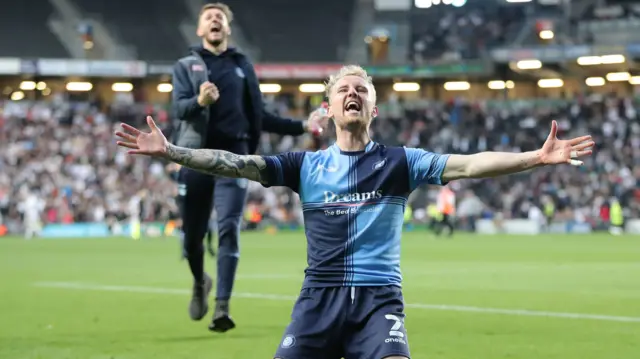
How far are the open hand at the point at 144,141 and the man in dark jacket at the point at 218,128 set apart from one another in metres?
3.56

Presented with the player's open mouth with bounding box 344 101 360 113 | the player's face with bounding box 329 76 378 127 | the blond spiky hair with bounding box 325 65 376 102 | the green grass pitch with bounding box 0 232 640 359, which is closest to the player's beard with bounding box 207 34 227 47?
the green grass pitch with bounding box 0 232 640 359

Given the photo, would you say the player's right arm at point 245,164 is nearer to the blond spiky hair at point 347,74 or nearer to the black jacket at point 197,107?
the blond spiky hair at point 347,74

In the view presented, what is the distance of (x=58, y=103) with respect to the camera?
171 feet

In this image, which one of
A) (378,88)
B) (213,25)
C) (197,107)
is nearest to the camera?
(197,107)

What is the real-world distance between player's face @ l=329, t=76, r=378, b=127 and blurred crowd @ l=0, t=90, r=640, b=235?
3232cm

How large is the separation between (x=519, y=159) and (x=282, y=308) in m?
6.39

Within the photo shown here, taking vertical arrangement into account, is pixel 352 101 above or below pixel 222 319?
above

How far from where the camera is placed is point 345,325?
488cm

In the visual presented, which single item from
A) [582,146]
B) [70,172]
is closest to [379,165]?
[582,146]

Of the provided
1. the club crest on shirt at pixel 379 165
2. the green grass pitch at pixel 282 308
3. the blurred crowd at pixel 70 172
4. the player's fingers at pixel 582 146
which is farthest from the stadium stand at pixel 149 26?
the player's fingers at pixel 582 146

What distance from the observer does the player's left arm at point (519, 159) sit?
15.8 ft

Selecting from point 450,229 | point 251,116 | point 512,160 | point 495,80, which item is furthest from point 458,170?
point 495,80

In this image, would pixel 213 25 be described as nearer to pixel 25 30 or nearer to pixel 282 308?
pixel 282 308

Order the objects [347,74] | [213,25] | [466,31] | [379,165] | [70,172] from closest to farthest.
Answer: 1. [379,165]
2. [347,74]
3. [213,25]
4. [70,172]
5. [466,31]
